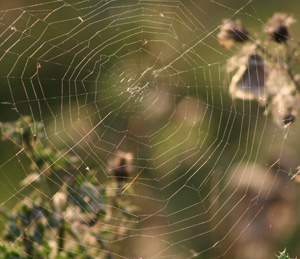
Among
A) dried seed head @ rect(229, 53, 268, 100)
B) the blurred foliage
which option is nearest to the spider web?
dried seed head @ rect(229, 53, 268, 100)

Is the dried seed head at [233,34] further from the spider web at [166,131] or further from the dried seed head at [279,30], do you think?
the spider web at [166,131]

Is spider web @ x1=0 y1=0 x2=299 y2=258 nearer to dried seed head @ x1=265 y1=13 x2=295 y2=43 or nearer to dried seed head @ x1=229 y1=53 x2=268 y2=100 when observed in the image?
dried seed head @ x1=229 y1=53 x2=268 y2=100

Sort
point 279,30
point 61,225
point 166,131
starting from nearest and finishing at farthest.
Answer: point 61,225
point 279,30
point 166,131

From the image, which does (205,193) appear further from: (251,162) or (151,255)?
(151,255)

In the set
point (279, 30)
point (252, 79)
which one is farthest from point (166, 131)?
point (279, 30)

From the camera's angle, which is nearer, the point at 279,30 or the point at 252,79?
the point at 279,30

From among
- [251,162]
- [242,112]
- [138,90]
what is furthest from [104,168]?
[242,112]

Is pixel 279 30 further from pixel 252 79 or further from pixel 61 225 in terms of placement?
pixel 61 225
